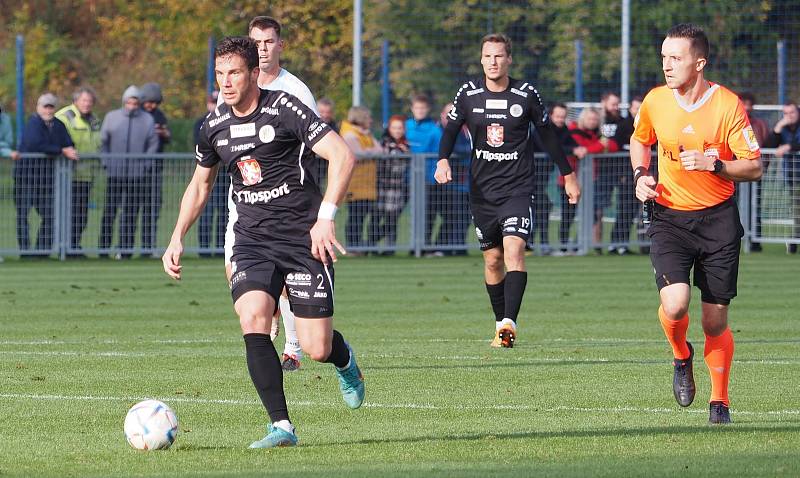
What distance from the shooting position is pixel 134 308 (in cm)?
1484

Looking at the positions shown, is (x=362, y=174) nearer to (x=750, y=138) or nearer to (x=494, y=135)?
(x=494, y=135)

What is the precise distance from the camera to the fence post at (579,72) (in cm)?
2816

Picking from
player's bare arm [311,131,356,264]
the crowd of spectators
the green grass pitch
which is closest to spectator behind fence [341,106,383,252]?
the crowd of spectators

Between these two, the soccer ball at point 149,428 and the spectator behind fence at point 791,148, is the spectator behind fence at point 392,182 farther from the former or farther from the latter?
the soccer ball at point 149,428

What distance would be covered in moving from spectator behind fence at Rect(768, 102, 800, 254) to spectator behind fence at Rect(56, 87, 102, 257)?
28.7ft

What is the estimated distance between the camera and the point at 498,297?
12.6 metres

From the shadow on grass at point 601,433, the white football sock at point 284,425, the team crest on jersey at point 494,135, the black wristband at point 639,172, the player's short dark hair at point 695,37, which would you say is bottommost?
the shadow on grass at point 601,433

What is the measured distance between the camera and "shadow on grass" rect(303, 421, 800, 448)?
7754 millimetres

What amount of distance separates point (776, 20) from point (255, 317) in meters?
23.9

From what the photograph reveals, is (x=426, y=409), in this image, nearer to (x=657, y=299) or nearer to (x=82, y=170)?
(x=657, y=299)

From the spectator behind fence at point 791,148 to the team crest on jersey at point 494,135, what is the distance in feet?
30.7

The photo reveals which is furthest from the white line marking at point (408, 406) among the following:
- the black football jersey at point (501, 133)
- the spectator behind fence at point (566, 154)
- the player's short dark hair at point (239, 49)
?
the spectator behind fence at point (566, 154)

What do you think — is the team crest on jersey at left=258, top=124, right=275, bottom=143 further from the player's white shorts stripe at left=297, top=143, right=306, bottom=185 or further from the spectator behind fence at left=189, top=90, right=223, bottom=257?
the spectator behind fence at left=189, top=90, right=223, bottom=257

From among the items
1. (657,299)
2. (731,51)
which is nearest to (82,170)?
(657,299)
